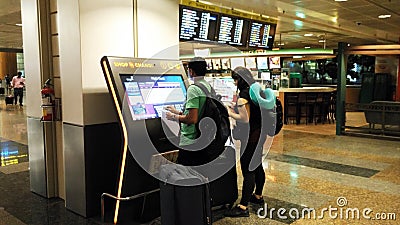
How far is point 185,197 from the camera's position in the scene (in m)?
2.83

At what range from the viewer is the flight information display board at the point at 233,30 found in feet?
19.7

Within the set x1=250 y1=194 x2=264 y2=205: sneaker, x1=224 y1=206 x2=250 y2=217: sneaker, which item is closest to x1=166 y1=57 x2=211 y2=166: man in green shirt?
x1=224 y1=206 x2=250 y2=217: sneaker

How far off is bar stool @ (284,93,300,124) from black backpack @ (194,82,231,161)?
7.88 metres

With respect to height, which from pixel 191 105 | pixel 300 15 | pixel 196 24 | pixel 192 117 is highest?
pixel 300 15

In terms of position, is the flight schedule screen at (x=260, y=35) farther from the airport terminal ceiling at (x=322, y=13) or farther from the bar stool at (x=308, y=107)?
the bar stool at (x=308, y=107)

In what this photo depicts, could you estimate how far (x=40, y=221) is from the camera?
3484 millimetres

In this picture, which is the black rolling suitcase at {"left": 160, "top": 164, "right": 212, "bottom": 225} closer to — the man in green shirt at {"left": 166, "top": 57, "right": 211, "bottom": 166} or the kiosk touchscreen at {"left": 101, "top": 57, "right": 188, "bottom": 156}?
the man in green shirt at {"left": 166, "top": 57, "right": 211, "bottom": 166}

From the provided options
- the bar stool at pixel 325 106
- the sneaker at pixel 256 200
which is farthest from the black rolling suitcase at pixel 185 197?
the bar stool at pixel 325 106

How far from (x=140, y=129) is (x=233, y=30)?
3.59 meters

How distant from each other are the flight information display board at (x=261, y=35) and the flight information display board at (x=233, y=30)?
204mm

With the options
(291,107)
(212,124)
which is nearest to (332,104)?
(291,107)

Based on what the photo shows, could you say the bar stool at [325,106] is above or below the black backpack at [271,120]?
below

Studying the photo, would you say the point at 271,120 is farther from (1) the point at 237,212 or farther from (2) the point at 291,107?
(2) the point at 291,107

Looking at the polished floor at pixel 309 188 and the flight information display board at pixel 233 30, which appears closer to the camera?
the polished floor at pixel 309 188
